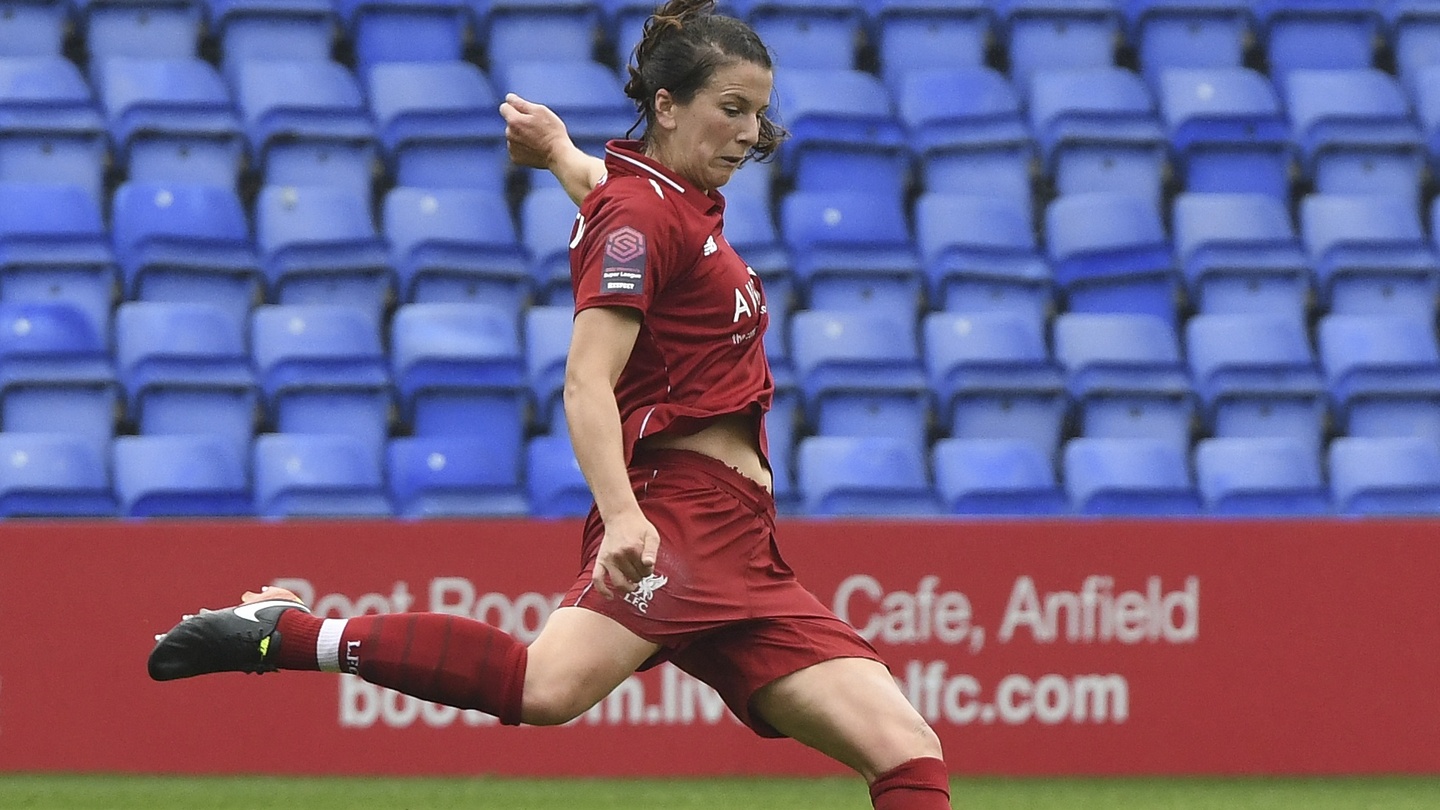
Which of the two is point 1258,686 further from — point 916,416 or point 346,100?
point 346,100

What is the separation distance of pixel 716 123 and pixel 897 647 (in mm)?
3500

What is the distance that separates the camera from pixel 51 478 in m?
6.98

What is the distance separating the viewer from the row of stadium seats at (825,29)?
29.6 feet

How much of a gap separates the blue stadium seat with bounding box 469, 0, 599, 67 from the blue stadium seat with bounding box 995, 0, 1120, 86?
6.54 ft

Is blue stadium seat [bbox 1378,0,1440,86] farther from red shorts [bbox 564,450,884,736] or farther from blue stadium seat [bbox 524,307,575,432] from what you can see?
red shorts [bbox 564,450,884,736]

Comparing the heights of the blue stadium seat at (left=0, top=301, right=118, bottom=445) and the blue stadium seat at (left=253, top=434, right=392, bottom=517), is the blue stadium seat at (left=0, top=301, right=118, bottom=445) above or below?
Answer: above

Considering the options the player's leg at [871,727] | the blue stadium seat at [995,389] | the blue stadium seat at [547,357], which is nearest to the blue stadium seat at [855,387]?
the blue stadium seat at [995,389]

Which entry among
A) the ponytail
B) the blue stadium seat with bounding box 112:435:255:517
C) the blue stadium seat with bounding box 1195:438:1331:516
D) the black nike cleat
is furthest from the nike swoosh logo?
the blue stadium seat with bounding box 1195:438:1331:516

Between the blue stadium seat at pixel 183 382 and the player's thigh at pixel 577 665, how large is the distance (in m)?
4.33

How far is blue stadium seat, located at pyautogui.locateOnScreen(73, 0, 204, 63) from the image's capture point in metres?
8.97

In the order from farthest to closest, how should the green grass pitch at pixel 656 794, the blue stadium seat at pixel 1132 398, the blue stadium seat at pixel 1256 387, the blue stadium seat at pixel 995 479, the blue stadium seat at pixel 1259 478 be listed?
the blue stadium seat at pixel 1256 387, the blue stadium seat at pixel 1132 398, the blue stadium seat at pixel 1259 478, the blue stadium seat at pixel 995 479, the green grass pitch at pixel 656 794

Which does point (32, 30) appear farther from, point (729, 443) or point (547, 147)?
point (729, 443)

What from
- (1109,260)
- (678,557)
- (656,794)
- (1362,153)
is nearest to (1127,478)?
(1109,260)

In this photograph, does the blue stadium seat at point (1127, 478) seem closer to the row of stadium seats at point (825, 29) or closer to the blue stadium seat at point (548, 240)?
the blue stadium seat at point (548, 240)
